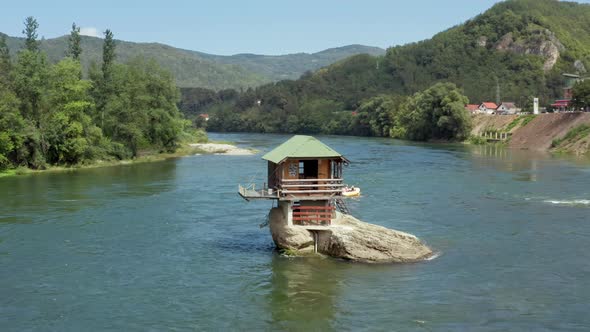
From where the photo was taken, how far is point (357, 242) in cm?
3438

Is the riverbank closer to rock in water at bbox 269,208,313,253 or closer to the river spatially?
the river

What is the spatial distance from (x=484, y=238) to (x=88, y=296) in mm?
24859

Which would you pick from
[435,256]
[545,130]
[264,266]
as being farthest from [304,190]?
[545,130]

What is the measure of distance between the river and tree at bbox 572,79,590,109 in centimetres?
6980

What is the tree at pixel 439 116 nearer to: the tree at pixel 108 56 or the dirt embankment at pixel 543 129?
the dirt embankment at pixel 543 129

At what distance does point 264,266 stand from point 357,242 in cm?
530

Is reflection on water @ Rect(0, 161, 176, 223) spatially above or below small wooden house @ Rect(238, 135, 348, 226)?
below

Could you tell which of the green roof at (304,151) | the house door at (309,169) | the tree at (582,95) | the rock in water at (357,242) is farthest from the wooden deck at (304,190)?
the tree at (582,95)

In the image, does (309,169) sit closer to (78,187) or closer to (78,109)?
(78,187)

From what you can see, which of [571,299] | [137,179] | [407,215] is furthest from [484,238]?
[137,179]

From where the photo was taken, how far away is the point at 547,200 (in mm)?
54406

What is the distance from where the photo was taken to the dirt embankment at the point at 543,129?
111 m

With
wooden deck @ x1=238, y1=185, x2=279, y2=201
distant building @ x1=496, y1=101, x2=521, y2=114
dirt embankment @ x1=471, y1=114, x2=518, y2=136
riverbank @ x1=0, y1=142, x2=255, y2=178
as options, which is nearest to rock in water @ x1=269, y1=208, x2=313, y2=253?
wooden deck @ x1=238, y1=185, x2=279, y2=201

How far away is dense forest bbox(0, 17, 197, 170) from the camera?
78.7 meters
